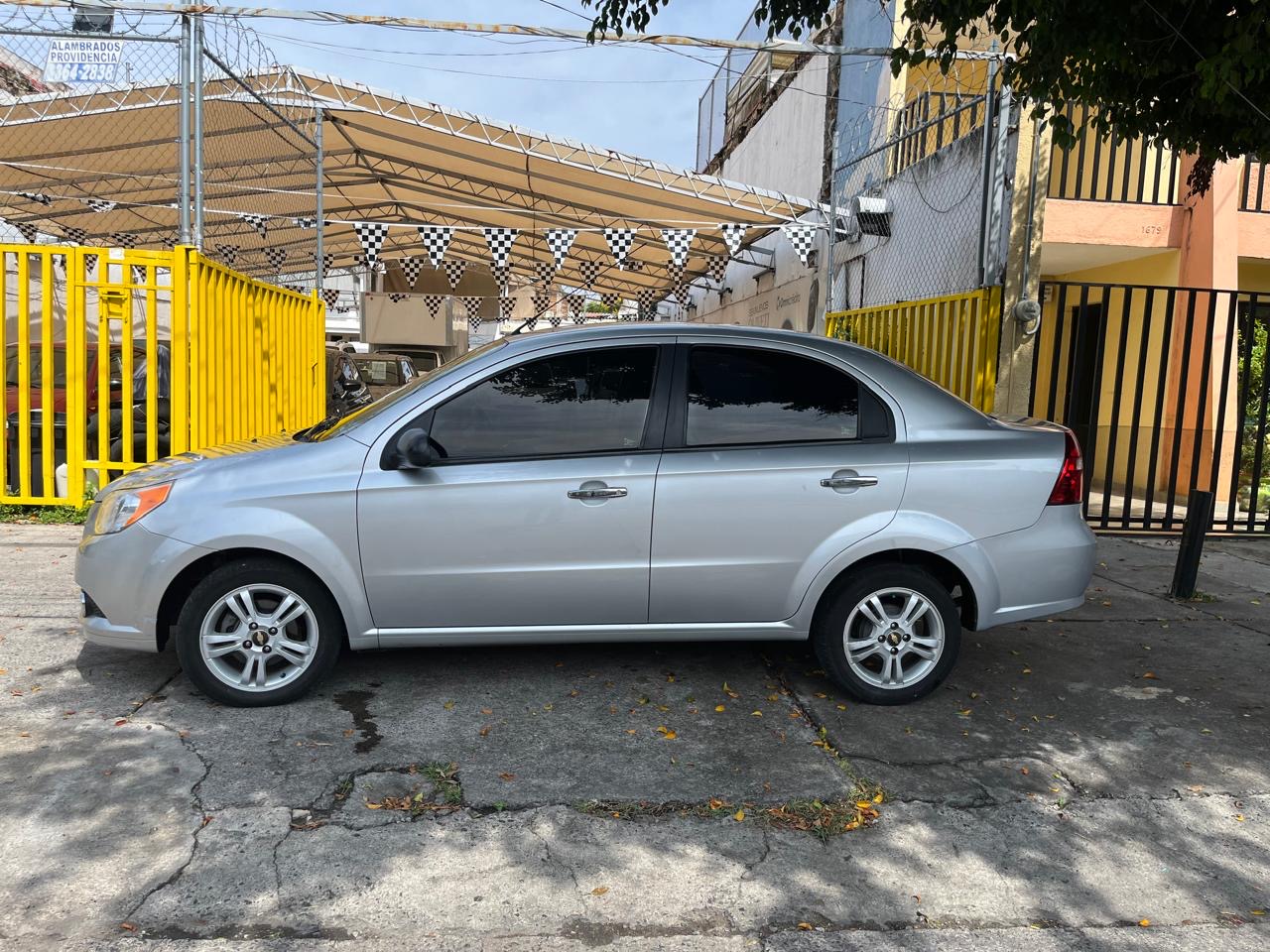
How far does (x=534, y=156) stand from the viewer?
13961mm

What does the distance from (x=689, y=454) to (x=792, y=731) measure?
1264mm

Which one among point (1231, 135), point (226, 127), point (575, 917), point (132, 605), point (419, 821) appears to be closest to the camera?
point (575, 917)

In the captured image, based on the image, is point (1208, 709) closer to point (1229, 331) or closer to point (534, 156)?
point (1229, 331)

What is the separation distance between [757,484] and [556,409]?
937 millimetres

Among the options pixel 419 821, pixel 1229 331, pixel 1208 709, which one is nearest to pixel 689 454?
pixel 419 821

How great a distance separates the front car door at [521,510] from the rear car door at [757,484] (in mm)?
142

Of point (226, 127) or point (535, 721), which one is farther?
point (226, 127)

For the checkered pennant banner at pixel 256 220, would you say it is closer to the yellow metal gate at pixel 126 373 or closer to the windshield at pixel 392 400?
the yellow metal gate at pixel 126 373

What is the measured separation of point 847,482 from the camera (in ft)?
14.4

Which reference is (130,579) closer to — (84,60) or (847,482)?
(847,482)

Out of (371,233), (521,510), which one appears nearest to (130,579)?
(521,510)

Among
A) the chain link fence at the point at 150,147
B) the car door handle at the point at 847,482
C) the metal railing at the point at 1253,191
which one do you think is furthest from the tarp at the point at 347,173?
the car door handle at the point at 847,482

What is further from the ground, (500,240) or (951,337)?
(500,240)

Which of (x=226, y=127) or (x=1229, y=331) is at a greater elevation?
(x=226, y=127)
